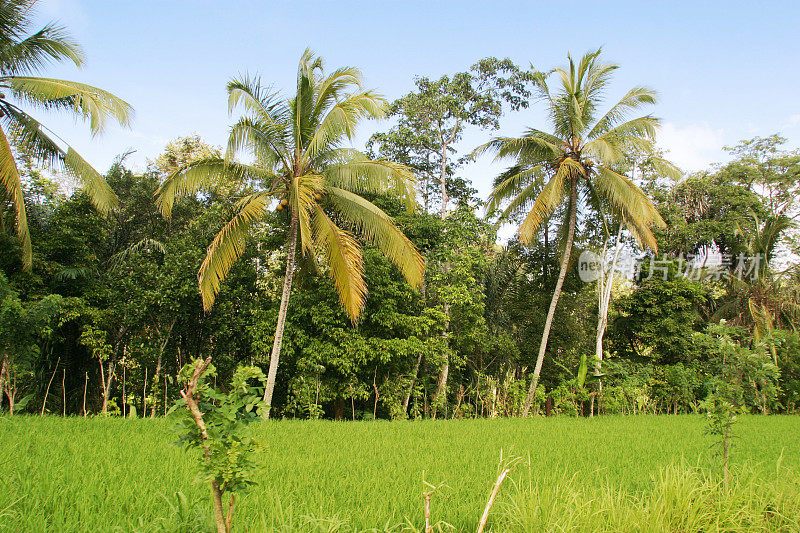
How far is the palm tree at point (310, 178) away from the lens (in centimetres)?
812

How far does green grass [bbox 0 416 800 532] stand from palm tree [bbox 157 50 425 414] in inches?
98.4

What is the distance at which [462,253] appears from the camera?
434 inches

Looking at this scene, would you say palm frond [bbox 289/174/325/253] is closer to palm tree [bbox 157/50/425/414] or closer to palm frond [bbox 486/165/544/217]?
palm tree [bbox 157/50/425/414]

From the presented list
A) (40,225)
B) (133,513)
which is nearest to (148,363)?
(40,225)

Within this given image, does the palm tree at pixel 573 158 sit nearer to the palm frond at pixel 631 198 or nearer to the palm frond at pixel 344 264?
the palm frond at pixel 631 198

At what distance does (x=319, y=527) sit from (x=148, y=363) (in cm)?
930

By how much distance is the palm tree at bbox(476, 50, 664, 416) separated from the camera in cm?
1078

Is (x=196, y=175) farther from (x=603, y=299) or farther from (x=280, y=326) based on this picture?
(x=603, y=299)

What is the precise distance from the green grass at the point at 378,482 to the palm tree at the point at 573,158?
4962mm

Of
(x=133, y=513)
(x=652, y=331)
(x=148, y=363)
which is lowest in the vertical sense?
(x=133, y=513)

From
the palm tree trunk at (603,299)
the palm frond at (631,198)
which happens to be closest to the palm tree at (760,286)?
the palm tree trunk at (603,299)

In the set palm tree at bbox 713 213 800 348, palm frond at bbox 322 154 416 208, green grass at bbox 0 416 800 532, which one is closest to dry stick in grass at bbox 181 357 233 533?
green grass at bbox 0 416 800 532

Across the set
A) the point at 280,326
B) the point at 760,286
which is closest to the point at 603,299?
the point at 760,286

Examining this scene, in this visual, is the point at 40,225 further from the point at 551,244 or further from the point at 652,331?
the point at 652,331
